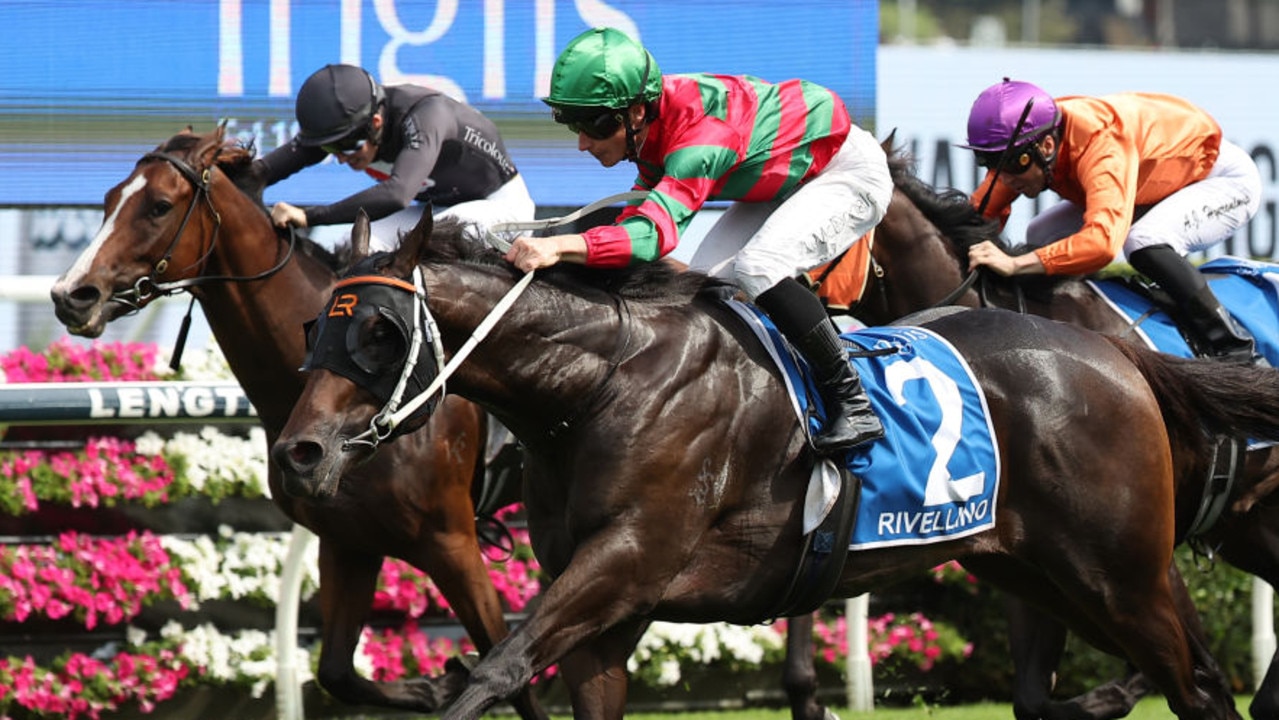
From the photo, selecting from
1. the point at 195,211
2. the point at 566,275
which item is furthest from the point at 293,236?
the point at 566,275

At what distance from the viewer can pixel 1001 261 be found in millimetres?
5352

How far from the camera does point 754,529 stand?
395 centimetres

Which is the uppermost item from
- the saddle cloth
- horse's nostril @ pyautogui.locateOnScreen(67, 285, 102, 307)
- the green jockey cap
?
the green jockey cap

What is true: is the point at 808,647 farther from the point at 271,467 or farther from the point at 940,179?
the point at 940,179

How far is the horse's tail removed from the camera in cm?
446

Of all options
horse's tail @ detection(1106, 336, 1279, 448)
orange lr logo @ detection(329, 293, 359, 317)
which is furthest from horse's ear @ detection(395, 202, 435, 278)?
horse's tail @ detection(1106, 336, 1279, 448)

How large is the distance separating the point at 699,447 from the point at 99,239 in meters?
1.92

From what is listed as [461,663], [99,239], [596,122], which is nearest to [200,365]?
[99,239]

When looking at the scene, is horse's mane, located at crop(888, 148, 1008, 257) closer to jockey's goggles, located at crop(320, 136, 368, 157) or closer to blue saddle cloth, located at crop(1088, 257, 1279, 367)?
blue saddle cloth, located at crop(1088, 257, 1279, 367)

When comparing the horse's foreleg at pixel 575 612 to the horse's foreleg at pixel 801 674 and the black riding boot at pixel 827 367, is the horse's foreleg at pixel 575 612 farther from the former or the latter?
the horse's foreleg at pixel 801 674

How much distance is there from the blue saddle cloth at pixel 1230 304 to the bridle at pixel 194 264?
2.47 metres

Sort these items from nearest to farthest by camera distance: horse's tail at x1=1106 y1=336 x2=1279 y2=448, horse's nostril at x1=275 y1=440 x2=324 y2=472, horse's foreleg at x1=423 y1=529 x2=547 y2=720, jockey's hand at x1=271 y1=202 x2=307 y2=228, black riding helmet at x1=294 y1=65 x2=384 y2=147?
horse's nostril at x1=275 y1=440 x2=324 y2=472
horse's tail at x1=1106 y1=336 x2=1279 y2=448
horse's foreleg at x1=423 y1=529 x2=547 y2=720
jockey's hand at x1=271 y1=202 x2=307 y2=228
black riding helmet at x1=294 y1=65 x2=384 y2=147

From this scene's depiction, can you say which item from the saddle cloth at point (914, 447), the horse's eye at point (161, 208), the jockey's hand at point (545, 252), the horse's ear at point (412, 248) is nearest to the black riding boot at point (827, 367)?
the saddle cloth at point (914, 447)

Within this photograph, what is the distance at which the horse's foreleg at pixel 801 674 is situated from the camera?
5348 mm
